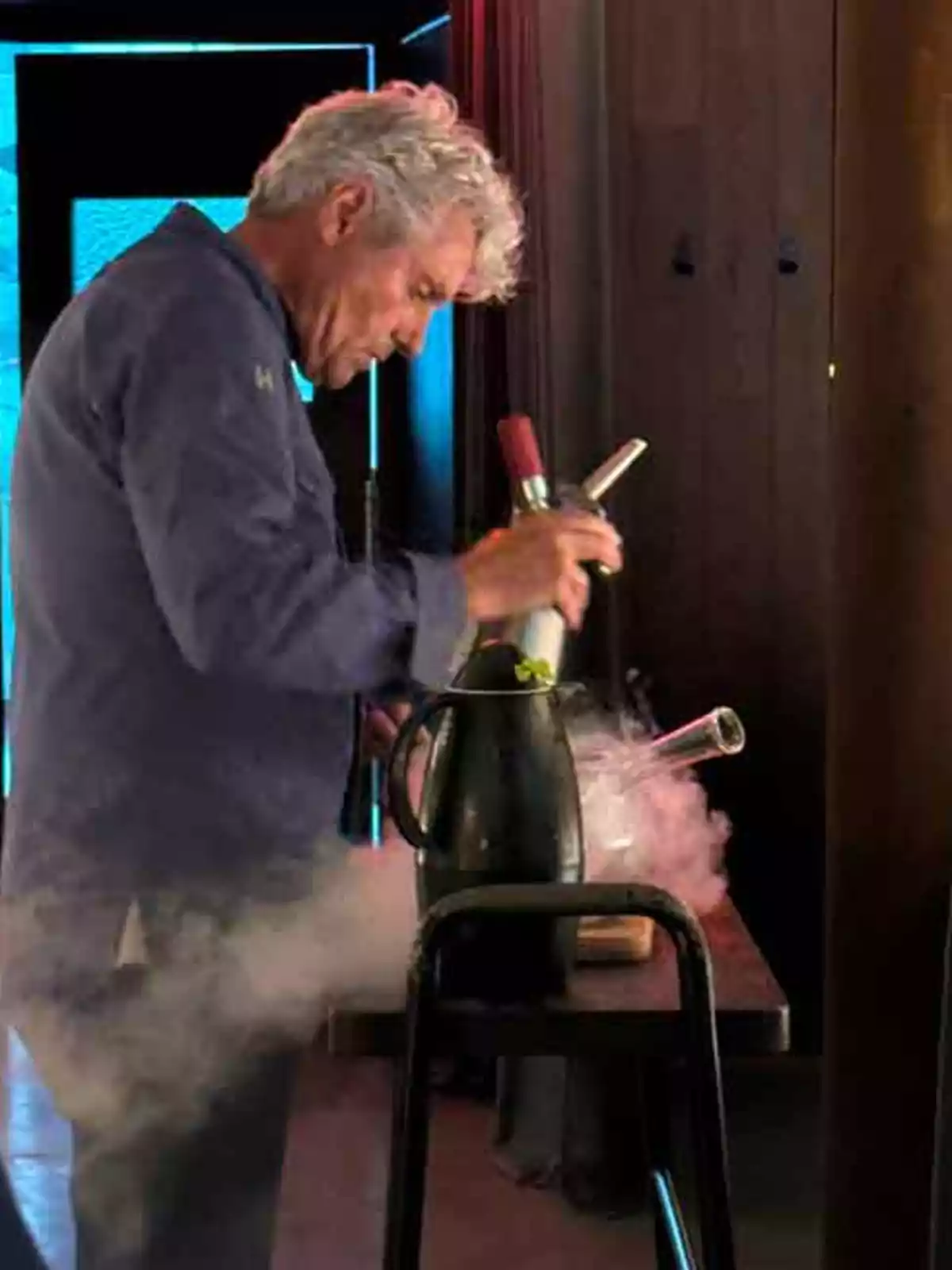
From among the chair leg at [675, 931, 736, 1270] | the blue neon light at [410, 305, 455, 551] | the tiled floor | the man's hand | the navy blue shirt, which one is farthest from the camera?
the blue neon light at [410, 305, 455, 551]

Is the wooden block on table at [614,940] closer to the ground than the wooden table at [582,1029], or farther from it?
farther from it

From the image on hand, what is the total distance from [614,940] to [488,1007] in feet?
0.47

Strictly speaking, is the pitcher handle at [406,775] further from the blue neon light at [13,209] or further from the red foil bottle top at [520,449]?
the blue neon light at [13,209]

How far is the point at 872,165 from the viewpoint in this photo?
1893mm

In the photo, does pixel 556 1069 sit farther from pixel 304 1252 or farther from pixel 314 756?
pixel 314 756

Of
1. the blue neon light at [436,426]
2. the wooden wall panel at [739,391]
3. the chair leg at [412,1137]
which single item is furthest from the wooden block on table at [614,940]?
the blue neon light at [436,426]

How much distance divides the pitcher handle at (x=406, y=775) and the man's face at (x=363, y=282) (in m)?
0.38

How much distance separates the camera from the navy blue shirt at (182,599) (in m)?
1.42

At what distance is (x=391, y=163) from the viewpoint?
1.57 metres

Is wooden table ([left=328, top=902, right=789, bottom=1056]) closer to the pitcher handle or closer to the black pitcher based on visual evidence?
the black pitcher

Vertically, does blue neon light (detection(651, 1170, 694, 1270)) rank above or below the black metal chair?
below

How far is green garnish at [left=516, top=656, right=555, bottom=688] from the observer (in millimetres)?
1444

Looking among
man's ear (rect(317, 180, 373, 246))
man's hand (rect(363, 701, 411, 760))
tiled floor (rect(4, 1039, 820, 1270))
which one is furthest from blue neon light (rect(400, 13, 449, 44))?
man's ear (rect(317, 180, 373, 246))

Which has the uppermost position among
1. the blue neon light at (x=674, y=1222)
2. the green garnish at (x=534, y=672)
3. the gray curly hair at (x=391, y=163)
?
the gray curly hair at (x=391, y=163)
